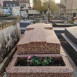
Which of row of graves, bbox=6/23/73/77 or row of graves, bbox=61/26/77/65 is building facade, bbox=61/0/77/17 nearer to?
row of graves, bbox=61/26/77/65

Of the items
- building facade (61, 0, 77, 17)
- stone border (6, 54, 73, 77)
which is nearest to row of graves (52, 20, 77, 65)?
stone border (6, 54, 73, 77)

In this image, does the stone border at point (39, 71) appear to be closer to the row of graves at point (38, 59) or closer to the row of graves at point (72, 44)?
the row of graves at point (38, 59)

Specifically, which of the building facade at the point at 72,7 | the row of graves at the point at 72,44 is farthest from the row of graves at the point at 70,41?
the building facade at the point at 72,7

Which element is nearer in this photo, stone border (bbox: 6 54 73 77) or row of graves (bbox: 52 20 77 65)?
stone border (bbox: 6 54 73 77)

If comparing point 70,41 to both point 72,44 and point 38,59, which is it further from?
point 38,59

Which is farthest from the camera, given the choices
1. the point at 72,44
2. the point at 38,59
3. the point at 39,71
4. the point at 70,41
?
the point at 70,41

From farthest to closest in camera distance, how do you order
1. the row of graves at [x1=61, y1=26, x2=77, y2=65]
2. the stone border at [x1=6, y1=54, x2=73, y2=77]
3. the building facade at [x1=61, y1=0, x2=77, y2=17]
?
the building facade at [x1=61, y1=0, x2=77, y2=17] < the row of graves at [x1=61, y1=26, x2=77, y2=65] < the stone border at [x1=6, y1=54, x2=73, y2=77]

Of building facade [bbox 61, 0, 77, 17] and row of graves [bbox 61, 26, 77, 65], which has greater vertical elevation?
building facade [bbox 61, 0, 77, 17]

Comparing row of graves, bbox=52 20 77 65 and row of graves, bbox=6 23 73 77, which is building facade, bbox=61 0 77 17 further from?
row of graves, bbox=6 23 73 77

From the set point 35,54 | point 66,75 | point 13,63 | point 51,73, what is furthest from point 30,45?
point 66,75

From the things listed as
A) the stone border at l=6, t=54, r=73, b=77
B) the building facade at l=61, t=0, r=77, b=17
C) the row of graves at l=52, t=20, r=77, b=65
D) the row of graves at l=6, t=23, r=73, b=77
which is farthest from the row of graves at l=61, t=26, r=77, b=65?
the building facade at l=61, t=0, r=77, b=17

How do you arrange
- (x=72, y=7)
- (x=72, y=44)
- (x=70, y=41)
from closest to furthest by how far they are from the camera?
(x=72, y=44), (x=70, y=41), (x=72, y=7)

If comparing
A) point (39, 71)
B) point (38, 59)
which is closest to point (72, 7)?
point (38, 59)

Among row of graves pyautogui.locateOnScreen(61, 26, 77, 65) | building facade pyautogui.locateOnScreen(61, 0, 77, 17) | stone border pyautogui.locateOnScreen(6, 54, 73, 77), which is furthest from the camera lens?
building facade pyautogui.locateOnScreen(61, 0, 77, 17)
